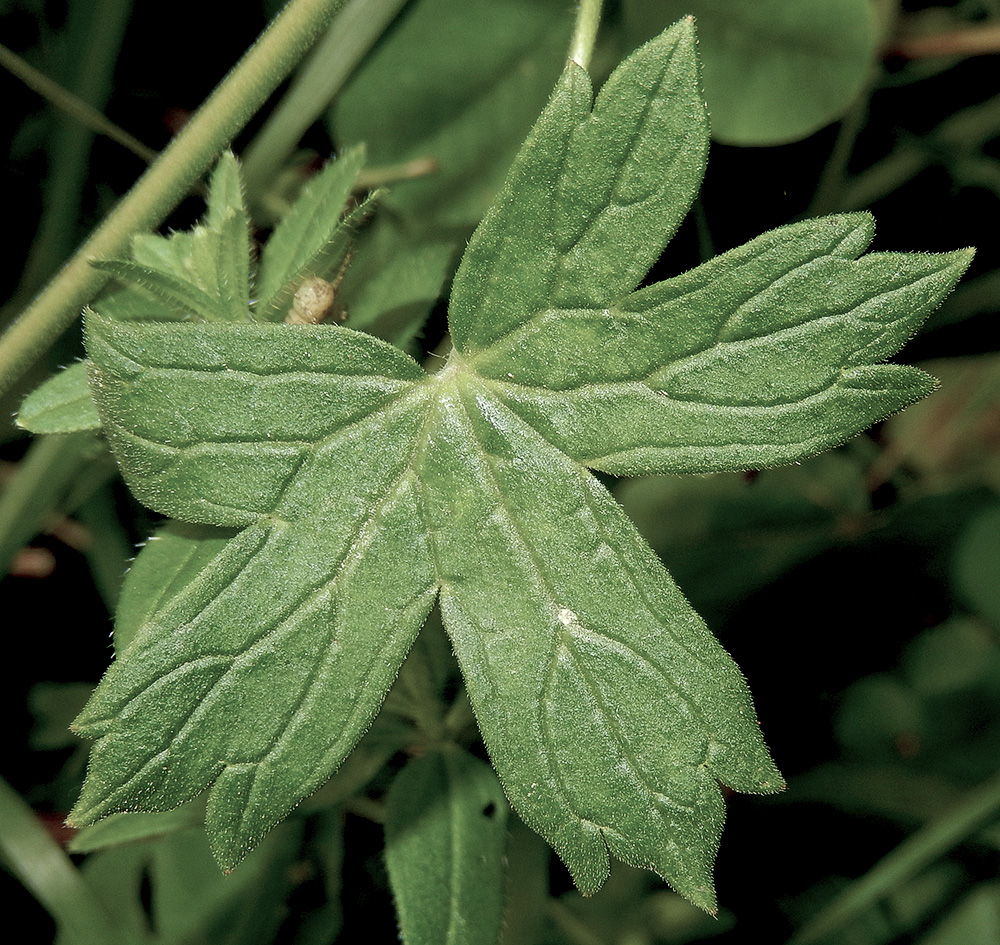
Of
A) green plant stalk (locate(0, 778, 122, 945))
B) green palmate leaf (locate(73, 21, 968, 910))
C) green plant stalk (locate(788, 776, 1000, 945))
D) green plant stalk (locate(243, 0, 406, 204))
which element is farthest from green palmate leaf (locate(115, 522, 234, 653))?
green plant stalk (locate(788, 776, 1000, 945))

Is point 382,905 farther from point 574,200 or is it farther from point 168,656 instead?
point 574,200

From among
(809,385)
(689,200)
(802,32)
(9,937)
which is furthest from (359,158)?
(9,937)

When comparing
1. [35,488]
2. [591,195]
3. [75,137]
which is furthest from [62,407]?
[75,137]

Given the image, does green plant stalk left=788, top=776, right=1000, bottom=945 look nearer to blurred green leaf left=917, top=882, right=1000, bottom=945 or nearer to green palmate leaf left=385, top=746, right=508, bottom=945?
blurred green leaf left=917, top=882, right=1000, bottom=945

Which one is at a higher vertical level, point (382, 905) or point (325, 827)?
point (325, 827)

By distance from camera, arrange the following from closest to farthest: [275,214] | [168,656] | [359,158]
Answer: [168,656] → [359,158] → [275,214]

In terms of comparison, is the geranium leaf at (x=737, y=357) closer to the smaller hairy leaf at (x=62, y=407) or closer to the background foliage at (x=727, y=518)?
the background foliage at (x=727, y=518)

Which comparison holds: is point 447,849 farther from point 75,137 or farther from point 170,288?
point 75,137
